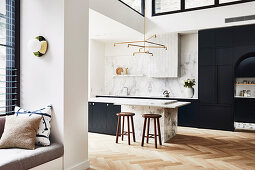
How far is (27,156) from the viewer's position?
7.84 feet

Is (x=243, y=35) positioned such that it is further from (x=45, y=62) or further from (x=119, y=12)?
(x=45, y=62)

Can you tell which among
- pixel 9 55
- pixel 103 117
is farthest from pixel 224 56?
pixel 9 55

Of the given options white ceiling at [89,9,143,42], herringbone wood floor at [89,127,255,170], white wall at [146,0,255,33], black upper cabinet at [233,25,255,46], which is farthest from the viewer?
white wall at [146,0,255,33]

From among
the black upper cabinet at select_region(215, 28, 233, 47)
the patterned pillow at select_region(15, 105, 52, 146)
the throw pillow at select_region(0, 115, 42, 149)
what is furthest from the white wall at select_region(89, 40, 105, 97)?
the throw pillow at select_region(0, 115, 42, 149)

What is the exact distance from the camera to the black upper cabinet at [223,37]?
19.2 feet

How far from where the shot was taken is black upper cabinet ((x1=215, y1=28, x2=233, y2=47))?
5.85 meters

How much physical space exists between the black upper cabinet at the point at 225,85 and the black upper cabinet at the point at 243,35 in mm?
673

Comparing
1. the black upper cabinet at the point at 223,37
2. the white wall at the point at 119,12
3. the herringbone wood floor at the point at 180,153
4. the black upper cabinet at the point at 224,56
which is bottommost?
the herringbone wood floor at the point at 180,153

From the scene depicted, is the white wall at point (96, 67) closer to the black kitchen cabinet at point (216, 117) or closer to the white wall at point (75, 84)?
the black kitchen cabinet at point (216, 117)

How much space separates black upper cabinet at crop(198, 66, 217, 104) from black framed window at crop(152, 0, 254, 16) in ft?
5.49

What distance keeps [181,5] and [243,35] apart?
74.2 inches

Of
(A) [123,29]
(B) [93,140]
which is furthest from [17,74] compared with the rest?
(A) [123,29]

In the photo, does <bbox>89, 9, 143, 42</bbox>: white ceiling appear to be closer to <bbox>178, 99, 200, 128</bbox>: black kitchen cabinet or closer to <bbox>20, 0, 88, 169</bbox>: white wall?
<bbox>20, 0, 88, 169</bbox>: white wall

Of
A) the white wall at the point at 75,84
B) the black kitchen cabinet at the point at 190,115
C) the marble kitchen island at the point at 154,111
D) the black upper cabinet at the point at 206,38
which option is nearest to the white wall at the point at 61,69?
the white wall at the point at 75,84
